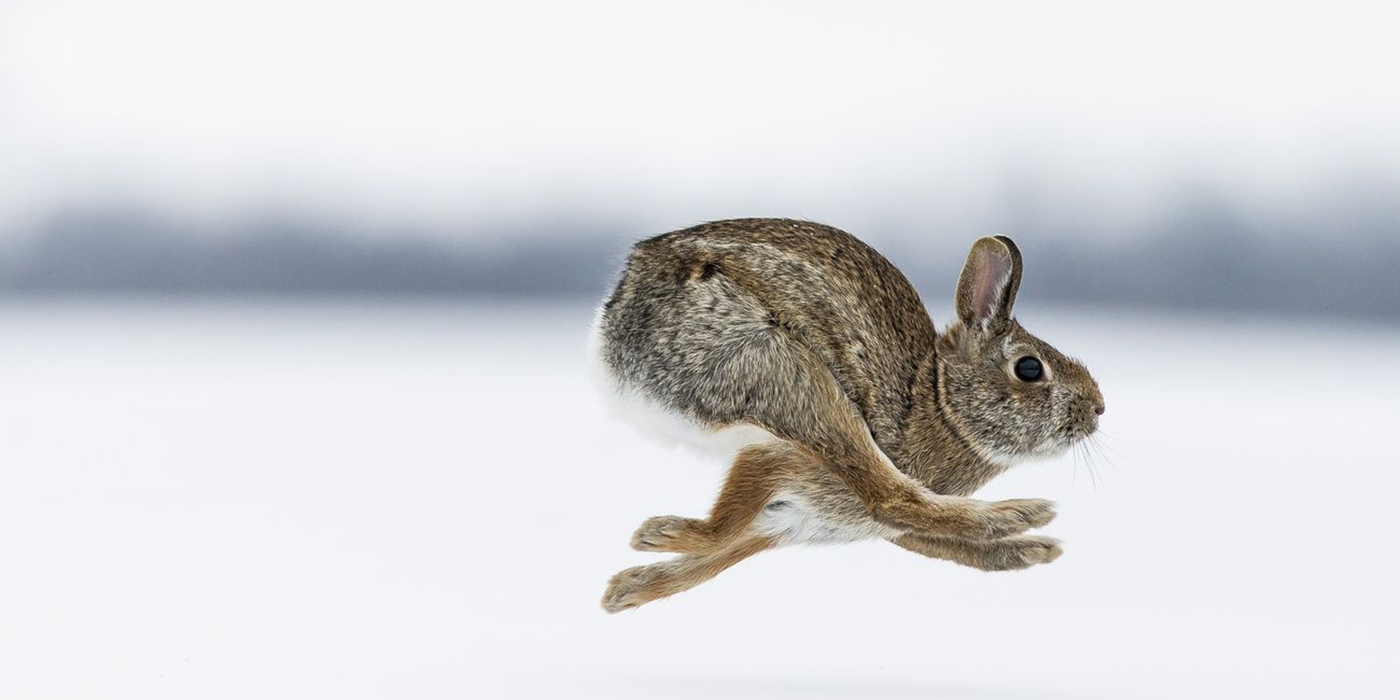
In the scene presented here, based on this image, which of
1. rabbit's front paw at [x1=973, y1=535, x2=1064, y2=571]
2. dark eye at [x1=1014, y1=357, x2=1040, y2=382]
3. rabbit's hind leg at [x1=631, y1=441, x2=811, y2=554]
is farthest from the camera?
dark eye at [x1=1014, y1=357, x2=1040, y2=382]

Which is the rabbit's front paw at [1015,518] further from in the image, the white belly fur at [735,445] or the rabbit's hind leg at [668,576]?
the rabbit's hind leg at [668,576]

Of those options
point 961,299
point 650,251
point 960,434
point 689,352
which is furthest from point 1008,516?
point 650,251

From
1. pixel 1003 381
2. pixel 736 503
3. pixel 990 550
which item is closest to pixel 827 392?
pixel 736 503

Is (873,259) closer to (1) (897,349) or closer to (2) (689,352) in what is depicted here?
(1) (897,349)

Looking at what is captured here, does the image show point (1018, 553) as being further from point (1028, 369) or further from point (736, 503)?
point (736, 503)

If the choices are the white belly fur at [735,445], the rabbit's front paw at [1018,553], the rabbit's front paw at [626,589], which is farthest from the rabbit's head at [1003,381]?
the rabbit's front paw at [626,589]

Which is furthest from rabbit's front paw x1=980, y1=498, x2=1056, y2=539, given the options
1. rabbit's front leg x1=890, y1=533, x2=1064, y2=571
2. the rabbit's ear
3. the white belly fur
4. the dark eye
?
the rabbit's ear

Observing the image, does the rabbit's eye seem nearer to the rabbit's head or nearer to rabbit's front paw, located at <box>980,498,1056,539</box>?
the rabbit's head
